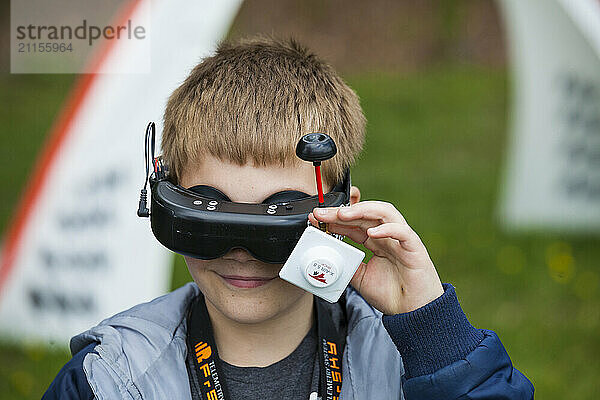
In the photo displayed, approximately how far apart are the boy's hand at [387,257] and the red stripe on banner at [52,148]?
2.38 meters

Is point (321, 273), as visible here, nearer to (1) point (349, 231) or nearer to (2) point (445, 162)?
(1) point (349, 231)

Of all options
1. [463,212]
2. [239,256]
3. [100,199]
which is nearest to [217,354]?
[239,256]

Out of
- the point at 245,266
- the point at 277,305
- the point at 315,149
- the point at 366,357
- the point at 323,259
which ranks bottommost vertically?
the point at 366,357

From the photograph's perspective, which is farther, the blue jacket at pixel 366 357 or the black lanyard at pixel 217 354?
the black lanyard at pixel 217 354

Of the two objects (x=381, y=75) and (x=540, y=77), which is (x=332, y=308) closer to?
(x=540, y=77)

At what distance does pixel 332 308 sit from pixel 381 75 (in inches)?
371

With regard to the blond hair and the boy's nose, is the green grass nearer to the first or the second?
the blond hair

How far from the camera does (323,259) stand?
199 cm

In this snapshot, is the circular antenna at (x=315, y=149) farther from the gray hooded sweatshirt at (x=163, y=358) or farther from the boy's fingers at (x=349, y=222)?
the gray hooded sweatshirt at (x=163, y=358)

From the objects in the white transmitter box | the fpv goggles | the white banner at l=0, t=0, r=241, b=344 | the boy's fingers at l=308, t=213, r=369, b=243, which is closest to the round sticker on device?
the white transmitter box

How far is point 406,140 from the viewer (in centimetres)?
922

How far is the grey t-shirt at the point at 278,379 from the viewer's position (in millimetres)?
2426

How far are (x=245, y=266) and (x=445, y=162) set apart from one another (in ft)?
21.6

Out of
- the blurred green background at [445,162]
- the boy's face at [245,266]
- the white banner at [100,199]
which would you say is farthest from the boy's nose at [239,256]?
the blurred green background at [445,162]
